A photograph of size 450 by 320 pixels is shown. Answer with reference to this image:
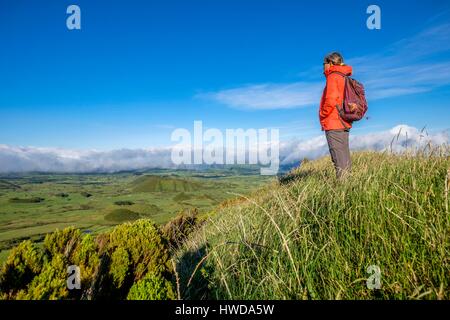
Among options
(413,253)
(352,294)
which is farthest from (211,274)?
(413,253)

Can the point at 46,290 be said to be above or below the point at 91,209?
above

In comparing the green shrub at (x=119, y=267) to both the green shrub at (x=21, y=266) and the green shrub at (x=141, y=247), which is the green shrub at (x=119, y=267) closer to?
the green shrub at (x=141, y=247)

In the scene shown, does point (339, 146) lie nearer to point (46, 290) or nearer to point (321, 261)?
point (321, 261)

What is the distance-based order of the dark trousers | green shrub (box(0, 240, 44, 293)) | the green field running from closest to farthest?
green shrub (box(0, 240, 44, 293))
the dark trousers
the green field

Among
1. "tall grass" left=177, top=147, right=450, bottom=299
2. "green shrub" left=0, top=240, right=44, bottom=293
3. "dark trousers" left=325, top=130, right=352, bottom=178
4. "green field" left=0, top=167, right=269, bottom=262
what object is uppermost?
"dark trousers" left=325, top=130, right=352, bottom=178

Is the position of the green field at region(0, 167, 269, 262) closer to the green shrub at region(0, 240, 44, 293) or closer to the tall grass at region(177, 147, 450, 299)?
the green shrub at region(0, 240, 44, 293)

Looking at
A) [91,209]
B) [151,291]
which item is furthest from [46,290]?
[91,209]

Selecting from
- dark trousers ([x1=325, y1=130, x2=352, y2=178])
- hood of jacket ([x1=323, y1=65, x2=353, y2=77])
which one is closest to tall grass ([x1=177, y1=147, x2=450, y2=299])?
dark trousers ([x1=325, y1=130, x2=352, y2=178])

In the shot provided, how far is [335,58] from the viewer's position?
22.3ft

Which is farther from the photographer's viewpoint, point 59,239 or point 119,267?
point 59,239

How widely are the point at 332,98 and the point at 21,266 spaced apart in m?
6.26

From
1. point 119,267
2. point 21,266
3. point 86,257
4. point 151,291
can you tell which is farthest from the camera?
point 86,257

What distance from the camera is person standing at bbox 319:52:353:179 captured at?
6.55 m
